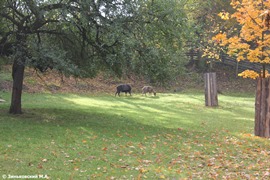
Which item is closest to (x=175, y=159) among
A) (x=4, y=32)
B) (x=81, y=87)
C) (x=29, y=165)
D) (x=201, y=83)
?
(x=29, y=165)

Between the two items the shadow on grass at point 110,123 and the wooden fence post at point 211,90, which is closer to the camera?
the shadow on grass at point 110,123

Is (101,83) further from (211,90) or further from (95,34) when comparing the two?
(95,34)

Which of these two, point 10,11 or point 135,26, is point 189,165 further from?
point 10,11

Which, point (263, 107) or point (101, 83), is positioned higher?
point (101, 83)

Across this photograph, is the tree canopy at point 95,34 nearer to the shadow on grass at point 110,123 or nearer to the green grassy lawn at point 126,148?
the shadow on grass at point 110,123

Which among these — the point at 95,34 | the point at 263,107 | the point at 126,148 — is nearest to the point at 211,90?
the point at 263,107

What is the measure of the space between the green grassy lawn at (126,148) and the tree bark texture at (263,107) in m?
0.42

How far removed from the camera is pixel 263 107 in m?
11.6

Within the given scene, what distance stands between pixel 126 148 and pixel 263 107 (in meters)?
4.97

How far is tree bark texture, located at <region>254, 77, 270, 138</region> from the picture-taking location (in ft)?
37.8

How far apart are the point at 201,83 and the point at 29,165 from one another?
109 feet

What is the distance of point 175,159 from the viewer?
340 inches

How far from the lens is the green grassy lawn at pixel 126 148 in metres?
7.31

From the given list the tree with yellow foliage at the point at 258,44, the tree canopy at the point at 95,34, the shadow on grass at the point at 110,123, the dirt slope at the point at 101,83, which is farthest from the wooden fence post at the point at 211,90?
the tree with yellow foliage at the point at 258,44
